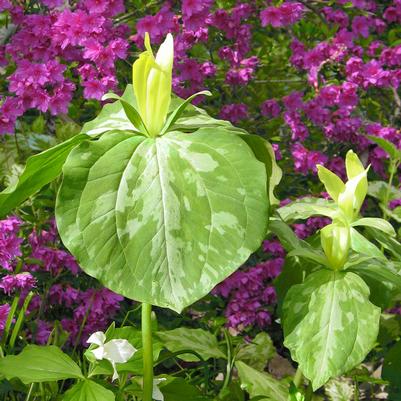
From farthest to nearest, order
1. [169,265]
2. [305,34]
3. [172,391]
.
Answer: [305,34]
[172,391]
[169,265]

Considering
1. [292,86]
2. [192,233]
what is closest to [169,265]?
[192,233]

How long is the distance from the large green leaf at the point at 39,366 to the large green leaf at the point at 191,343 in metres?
0.36

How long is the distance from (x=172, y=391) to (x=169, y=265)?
0.49 m

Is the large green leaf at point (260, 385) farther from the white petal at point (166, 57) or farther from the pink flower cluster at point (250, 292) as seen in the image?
the white petal at point (166, 57)

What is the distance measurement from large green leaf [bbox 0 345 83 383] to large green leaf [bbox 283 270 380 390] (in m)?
0.43

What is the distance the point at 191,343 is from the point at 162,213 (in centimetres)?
70

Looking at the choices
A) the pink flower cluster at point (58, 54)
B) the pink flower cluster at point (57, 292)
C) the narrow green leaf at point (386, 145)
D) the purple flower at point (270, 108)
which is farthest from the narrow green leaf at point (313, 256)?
the purple flower at point (270, 108)

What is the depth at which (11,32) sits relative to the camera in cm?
268

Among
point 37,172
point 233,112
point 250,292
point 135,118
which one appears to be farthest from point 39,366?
point 233,112

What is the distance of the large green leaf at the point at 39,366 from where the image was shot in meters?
1.53

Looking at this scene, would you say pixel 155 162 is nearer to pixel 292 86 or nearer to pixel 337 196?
pixel 337 196

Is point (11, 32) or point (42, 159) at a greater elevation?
point (42, 159)

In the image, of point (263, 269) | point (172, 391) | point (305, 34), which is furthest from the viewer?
point (305, 34)

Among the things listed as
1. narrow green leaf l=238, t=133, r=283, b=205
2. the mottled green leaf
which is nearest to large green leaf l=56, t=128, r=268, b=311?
narrow green leaf l=238, t=133, r=283, b=205
